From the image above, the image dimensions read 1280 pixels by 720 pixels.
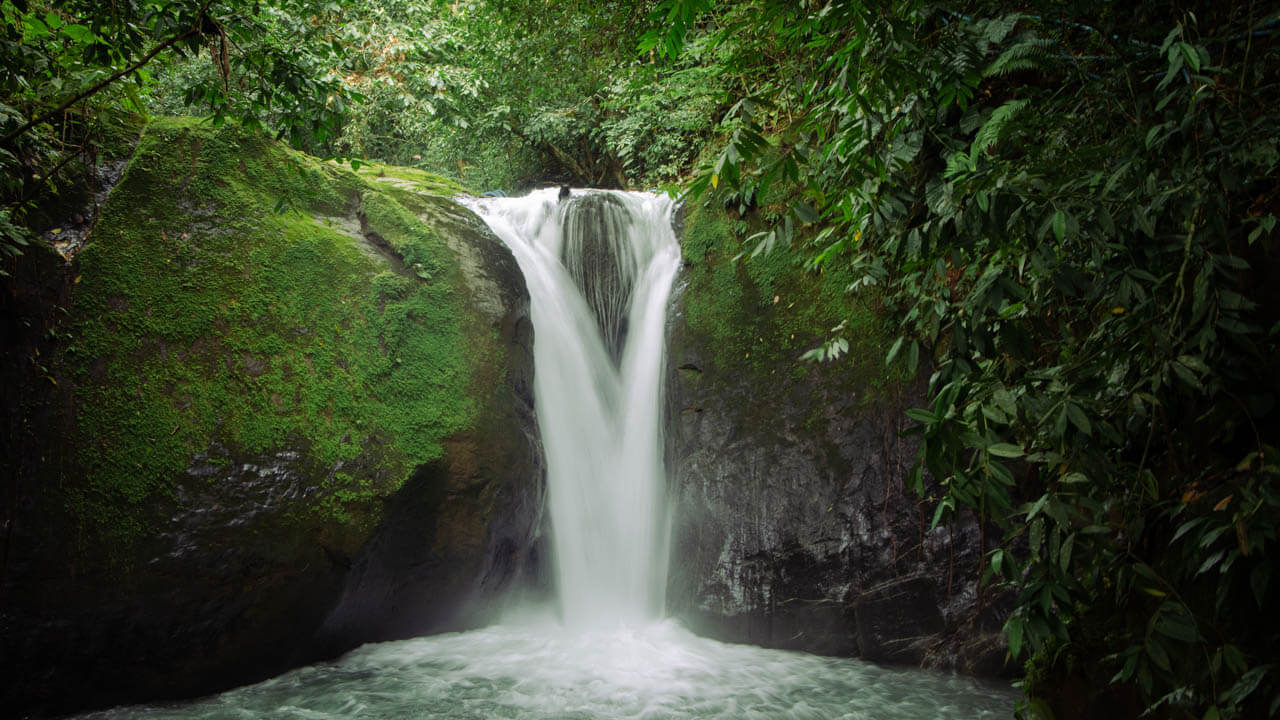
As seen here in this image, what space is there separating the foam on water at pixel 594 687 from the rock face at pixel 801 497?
10.0 inches

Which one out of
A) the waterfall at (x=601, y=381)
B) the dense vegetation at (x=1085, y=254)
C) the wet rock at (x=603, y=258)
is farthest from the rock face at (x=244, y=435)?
the wet rock at (x=603, y=258)

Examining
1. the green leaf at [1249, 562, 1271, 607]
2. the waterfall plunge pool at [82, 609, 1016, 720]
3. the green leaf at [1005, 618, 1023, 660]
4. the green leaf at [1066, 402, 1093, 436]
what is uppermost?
the green leaf at [1066, 402, 1093, 436]

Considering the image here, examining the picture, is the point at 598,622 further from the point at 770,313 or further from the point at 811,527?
the point at 770,313

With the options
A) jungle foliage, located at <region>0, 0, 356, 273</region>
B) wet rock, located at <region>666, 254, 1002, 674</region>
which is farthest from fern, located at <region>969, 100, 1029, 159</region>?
wet rock, located at <region>666, 254, 1002, 674</region>

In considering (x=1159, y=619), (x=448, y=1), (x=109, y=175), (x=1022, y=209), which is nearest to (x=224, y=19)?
(x=109, y=175)

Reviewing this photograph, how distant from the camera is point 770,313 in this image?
224 inches

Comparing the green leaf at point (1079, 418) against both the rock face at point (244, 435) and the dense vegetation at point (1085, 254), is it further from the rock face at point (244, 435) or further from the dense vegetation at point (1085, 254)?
the rock face at point (244, 435)

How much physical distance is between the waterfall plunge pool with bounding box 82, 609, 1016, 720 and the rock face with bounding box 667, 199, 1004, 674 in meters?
0.25

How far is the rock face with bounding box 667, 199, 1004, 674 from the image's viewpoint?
4.71 meters

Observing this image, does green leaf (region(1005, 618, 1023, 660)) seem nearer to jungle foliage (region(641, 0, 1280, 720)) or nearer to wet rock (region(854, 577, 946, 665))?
jungle foliage (region(641, 0, 1280, 720))

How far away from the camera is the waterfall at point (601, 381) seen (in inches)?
234

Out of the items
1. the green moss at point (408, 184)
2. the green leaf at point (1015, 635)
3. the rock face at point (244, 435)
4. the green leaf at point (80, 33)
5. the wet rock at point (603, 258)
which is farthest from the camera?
the wet rock at point (603, 258)

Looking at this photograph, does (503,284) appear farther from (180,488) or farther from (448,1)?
(448,1)

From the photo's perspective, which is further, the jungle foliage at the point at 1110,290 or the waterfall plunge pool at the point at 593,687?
the waterfall plunge pool at the point at 593,687
